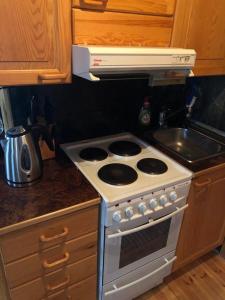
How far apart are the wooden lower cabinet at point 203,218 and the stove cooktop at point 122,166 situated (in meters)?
0.19

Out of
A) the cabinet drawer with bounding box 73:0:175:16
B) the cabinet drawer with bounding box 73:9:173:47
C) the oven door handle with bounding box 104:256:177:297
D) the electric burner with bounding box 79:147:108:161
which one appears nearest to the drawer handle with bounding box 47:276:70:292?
the oven door handle with bounding box 104:256:177:297

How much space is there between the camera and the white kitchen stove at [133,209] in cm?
108

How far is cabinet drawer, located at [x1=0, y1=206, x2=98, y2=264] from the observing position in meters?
0.90

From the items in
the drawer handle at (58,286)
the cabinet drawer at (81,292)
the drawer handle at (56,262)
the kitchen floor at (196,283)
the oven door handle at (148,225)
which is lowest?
the kitchen floor at (196,283)

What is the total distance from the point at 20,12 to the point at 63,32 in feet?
0.54

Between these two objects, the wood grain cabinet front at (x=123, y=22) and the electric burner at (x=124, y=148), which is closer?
the wood grain cabinet front at (x=123, y=22)

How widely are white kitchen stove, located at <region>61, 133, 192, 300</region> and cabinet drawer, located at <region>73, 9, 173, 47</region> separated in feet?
2.02

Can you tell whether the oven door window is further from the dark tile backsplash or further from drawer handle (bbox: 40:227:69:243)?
the dark tile backsplash

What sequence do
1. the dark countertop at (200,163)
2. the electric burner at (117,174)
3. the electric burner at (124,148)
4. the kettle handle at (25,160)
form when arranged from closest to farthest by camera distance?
the kettle handle at (25,160), the electric burner at (117,174), the dark countertop at (200,163), the electric burner at (124,148)

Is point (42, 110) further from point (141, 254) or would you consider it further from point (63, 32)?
point (141, 254)

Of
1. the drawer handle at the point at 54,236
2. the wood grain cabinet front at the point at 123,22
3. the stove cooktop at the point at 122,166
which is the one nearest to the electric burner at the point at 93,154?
the stove cooktop at the point at 122,166

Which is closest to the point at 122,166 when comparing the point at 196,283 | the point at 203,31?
the point at 203,31

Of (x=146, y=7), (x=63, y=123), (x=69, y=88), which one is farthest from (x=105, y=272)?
(x=146, y=7)

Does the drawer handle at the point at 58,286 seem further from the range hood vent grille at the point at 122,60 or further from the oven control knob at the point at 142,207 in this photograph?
the range hood vent grille at the point at 122,60
